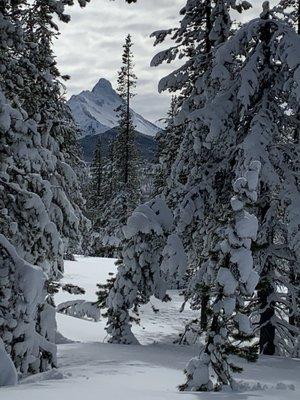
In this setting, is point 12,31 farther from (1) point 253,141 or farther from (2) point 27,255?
(1) point 253,141

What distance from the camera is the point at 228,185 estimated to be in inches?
460

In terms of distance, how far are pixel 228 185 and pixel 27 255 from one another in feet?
17.1

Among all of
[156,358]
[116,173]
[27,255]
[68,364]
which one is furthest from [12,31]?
[116,173]

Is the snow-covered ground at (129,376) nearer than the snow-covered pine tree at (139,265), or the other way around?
the snow-covered ground at (129,376)

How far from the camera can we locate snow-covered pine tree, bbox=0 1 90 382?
7.11 metres

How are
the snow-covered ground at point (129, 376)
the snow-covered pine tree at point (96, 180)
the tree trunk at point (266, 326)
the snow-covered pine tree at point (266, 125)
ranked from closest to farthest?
the snow-covered ground at point (129, 376) < the snow-covered pine tree at point (266, 125) < the tree trunk at point (266, 326) < the snow-covered pine tree at point (96, 180)

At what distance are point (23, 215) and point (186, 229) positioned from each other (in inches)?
191

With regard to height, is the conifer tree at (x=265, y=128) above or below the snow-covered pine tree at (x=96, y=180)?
below

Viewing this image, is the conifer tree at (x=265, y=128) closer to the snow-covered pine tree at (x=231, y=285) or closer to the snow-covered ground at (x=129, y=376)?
the snow-covered ground at (x=129, y=376)

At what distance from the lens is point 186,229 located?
12.0m

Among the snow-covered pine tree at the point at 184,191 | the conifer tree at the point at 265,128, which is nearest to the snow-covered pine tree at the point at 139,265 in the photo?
the snow-covered pine tree at the point at 184,191

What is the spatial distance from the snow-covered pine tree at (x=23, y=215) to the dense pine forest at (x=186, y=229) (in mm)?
26

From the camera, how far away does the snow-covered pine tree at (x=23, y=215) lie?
711 cm

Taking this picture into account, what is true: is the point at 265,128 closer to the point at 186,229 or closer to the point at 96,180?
the point at 186,229
